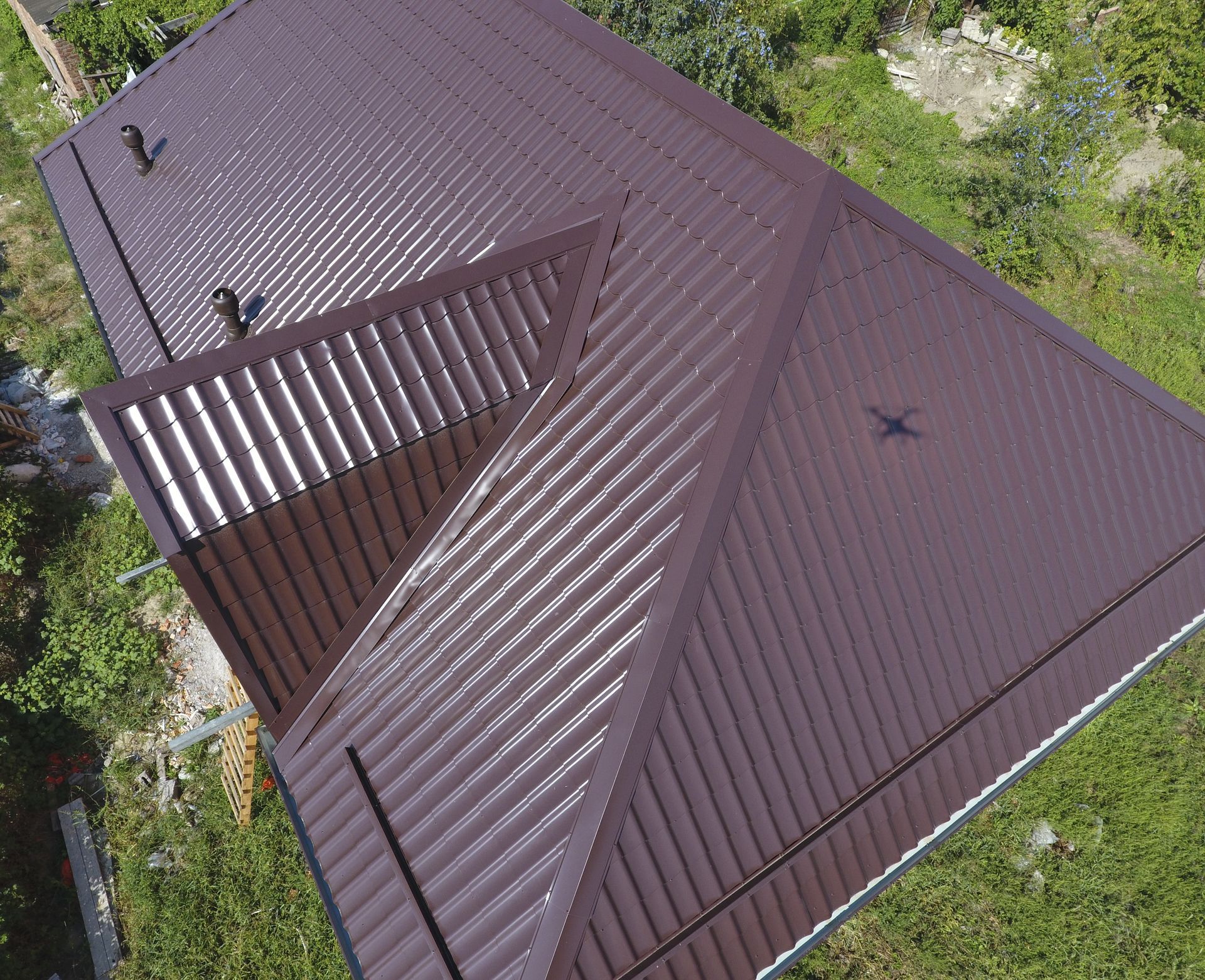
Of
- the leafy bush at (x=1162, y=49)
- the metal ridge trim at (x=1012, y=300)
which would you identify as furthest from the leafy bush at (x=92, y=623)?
the leafy bush at (x=1162, y=49)

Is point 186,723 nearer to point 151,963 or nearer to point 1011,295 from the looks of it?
point 151,963

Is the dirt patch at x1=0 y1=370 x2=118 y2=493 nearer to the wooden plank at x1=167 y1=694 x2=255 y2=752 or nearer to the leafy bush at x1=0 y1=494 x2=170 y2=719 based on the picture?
the leafy bush at x1=0 y1=494 x2=170 y2=719

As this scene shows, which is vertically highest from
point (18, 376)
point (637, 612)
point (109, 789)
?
point (18, 376)

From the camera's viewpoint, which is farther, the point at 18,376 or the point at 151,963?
the point at 18,376

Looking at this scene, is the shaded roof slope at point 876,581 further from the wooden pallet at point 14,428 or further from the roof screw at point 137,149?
the wooden pallet at point 14,428

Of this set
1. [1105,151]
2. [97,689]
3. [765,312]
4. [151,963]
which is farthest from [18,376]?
[1105,151]
